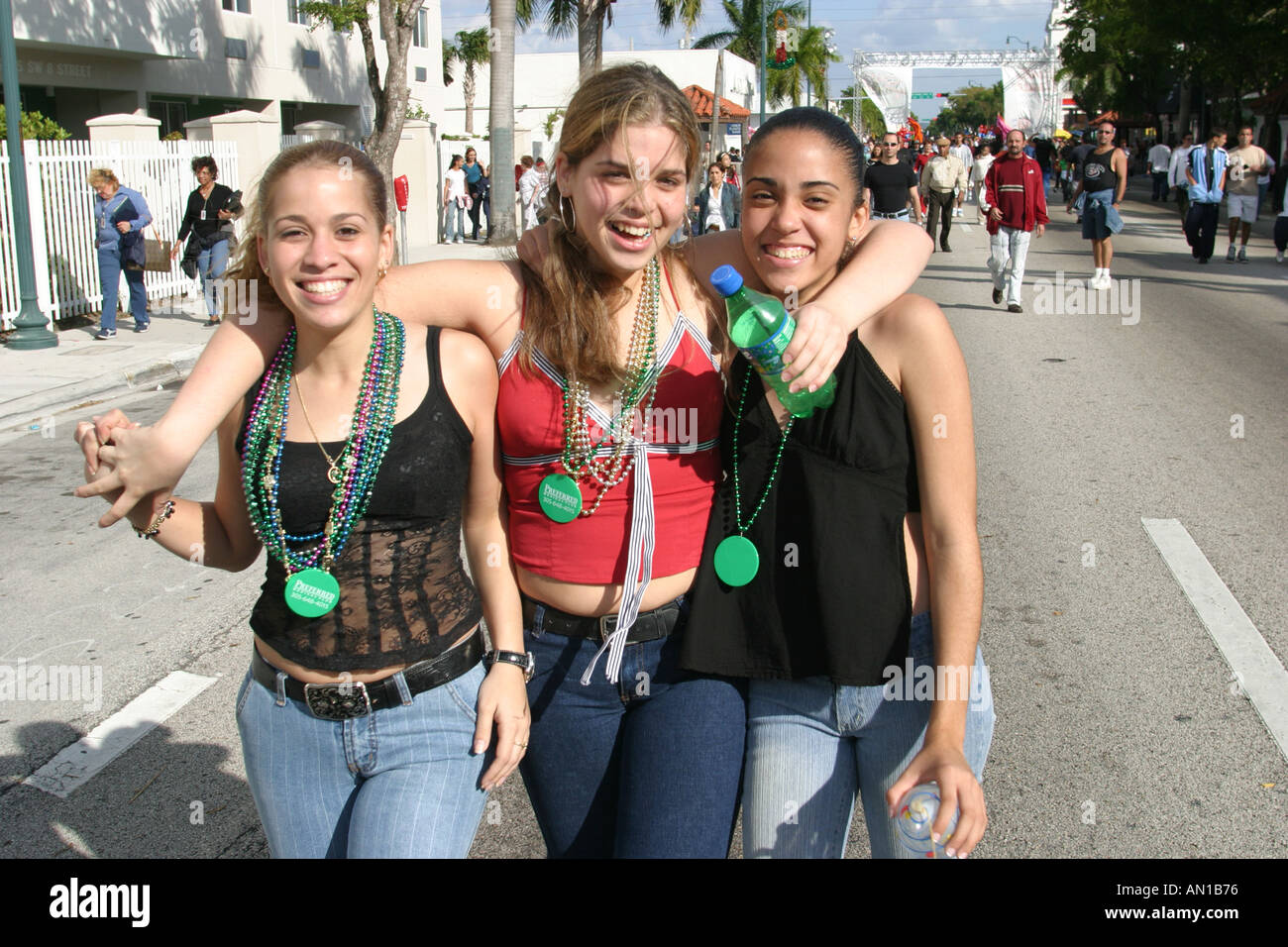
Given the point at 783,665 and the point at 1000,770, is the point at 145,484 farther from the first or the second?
the point at 1000,770

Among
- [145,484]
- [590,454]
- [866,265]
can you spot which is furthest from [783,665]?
[145,484]

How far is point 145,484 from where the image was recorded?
1.97 meters

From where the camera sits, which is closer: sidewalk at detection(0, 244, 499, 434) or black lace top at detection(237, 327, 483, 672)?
black lace top at detection(237, 327, 483, 672)

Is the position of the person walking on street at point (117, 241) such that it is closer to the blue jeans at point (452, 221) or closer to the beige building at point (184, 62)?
the beige building at point (184, 62)

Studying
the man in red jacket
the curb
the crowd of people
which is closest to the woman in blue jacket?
the man in red jacket

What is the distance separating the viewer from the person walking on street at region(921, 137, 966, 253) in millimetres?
20406

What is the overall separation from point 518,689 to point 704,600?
0.41m

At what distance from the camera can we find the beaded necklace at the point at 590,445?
225cm

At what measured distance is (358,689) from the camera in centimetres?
213

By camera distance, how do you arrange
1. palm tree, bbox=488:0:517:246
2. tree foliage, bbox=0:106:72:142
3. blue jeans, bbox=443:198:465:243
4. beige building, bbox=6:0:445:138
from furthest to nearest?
1. blue jeans, bbox=443:198:465:243
2. beige building, bbox=6:0:445:138
3. palm tree, bbox=488:0:517:246
4. tree foliage, bbox=0:106:72:142

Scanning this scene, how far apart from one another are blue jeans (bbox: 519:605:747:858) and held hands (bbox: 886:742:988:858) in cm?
36

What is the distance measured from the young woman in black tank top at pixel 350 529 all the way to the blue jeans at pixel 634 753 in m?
0.12

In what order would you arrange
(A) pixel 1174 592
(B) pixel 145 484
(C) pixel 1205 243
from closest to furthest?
(B) pixel 145 484, (A) pixel 1174 592, (C) pixel 1205 243

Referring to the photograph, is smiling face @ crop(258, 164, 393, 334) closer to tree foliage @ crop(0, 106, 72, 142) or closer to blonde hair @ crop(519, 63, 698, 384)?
blonde hair @ crop(519, 63, 698, 384)
